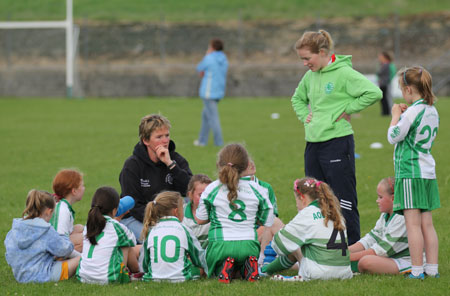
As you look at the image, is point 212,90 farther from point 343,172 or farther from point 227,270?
point 227,270

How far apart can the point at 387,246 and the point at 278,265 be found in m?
0.98

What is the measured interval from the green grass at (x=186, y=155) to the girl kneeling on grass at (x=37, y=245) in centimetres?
15

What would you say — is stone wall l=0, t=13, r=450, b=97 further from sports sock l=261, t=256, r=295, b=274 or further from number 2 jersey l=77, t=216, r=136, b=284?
number 2 jersey l=77, t=216, r=136, b=284

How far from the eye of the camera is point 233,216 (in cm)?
590

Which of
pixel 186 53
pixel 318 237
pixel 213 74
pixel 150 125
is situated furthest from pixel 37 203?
pixel 186 53

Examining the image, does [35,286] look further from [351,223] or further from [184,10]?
[184,10]

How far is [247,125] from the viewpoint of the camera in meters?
19.6

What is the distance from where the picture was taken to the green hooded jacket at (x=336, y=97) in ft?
22.4

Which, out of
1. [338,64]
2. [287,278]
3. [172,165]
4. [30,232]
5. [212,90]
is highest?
[212,90]

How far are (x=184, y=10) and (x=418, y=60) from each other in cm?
1444

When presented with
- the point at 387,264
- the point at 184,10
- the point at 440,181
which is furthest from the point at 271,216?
the point at 184,10

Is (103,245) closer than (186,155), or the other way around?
(103,245)

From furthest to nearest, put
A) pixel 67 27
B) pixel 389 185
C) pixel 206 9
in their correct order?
pixel 206 9 < pixel 67 27 < pixel 389 185

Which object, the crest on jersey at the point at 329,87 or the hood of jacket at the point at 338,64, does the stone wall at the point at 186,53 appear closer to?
the hood of jacket at the point at 338,64
